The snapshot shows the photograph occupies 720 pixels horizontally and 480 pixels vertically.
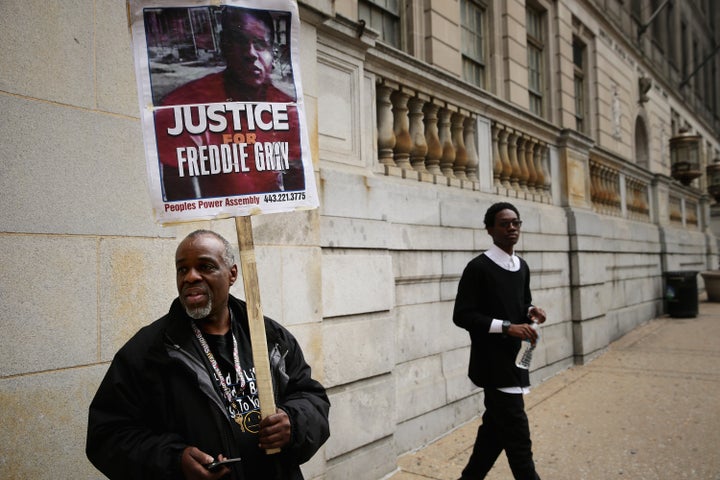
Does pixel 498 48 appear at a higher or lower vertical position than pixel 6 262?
higher

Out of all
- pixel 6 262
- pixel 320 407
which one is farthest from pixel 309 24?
pixel 320 407

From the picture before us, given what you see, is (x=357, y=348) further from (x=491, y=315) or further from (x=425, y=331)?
(x=425, y=331)

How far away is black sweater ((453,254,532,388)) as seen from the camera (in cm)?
358

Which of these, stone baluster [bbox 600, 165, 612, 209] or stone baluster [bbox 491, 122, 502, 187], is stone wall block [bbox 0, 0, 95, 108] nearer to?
stone baluster [bbox 491, 122, 502, 187]

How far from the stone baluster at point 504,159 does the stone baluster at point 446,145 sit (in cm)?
144

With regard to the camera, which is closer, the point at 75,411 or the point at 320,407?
the point at 320,407

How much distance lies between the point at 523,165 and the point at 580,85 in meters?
5.48

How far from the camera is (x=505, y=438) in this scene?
350cm

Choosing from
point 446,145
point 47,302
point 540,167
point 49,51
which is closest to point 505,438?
point 47,302

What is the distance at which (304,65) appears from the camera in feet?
13.5

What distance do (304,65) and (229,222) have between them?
4.66 feet

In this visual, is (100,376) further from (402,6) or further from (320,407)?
(402,6)

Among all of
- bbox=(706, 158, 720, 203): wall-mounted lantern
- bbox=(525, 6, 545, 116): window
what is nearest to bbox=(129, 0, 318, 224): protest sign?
bbox=(525, 6, 545, 116): window

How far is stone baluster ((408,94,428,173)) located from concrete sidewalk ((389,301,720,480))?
9.90 feet
